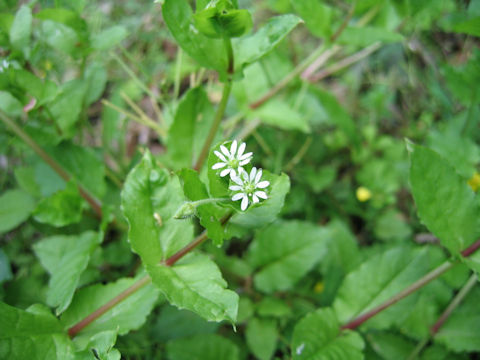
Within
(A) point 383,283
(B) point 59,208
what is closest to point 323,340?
(A) point 383,283

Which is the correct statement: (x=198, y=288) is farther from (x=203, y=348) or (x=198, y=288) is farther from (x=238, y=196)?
(x=203, y=348)

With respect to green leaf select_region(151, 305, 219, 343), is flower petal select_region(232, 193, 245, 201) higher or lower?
higher

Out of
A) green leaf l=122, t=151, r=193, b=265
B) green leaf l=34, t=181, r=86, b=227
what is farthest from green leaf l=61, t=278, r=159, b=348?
green leaf l=34, t=181, r=86, b=227

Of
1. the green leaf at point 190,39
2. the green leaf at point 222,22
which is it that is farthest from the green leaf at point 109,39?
the green leaf at point 222,22

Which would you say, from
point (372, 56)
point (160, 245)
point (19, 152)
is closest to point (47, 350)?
point (160, 245)

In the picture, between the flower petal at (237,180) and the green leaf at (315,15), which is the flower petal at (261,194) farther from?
the green leaf at (315,15)

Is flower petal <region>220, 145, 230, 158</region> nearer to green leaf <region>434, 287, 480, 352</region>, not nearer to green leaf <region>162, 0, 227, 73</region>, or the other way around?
green leaf <region>162, 0, 227, 73</region>

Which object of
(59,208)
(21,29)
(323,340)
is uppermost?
(21,29)
